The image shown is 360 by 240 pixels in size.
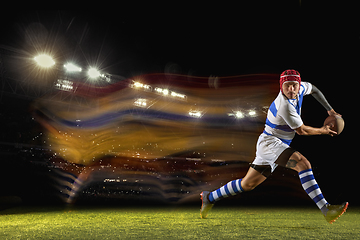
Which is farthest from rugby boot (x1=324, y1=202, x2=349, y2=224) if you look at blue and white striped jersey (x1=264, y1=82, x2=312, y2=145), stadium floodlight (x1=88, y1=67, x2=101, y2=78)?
stadium floodlight (x1=88, y1=67, x2=101, y2=78)

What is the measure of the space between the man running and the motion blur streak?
8698mm

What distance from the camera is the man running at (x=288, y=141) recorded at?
3990 millimetres

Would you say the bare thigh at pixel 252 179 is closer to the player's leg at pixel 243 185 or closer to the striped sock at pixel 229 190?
the player's leg at pixel 243 185

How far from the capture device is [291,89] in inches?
169

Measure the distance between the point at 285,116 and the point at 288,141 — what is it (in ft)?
A: 1.97

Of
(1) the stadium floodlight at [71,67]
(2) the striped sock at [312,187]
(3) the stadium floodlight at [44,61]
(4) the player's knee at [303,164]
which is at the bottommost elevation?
(2) the striped sock at [312,187]

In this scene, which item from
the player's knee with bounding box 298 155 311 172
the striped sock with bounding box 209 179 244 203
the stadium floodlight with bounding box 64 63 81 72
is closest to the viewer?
the player's knee with bounding box 298 155 311 172

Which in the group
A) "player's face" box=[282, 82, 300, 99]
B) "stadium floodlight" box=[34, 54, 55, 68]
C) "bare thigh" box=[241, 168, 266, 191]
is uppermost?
"stadium floodlight" box=[34, 54, 55, 68]

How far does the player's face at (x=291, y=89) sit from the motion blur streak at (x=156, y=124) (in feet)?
30.2

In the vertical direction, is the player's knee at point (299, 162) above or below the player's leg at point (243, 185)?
above

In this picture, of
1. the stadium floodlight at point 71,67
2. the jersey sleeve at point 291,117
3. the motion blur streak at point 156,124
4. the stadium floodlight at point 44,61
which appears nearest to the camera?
the jersey sleeve at point 291,117

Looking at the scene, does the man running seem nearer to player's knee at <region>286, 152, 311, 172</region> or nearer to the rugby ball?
player's knee at <region>286, 152, 311, 172</region>

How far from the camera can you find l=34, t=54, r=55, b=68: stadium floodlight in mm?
15198

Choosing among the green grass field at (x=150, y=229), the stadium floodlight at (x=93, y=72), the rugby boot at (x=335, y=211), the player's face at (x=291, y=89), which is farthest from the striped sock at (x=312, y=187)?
the stadium floodlight at (x=93, y=72)
